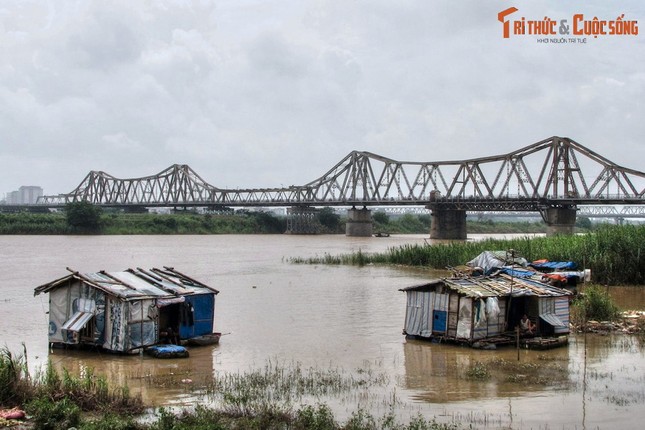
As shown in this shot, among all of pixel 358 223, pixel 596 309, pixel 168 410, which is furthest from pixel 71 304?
pixel 358 223

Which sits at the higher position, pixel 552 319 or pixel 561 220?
pixel 561 220

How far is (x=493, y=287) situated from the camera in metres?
20.0

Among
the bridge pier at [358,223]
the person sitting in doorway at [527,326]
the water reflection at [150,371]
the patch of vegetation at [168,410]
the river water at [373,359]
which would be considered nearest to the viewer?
the patch of vegetation at [168,410]

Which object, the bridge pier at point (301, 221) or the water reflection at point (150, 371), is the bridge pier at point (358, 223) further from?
the water reflection at point (150, 371)

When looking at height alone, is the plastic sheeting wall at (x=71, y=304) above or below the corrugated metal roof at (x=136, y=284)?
below

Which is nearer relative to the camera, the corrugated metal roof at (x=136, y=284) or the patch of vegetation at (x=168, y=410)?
the patch of vegetation at (x=168, y=410)

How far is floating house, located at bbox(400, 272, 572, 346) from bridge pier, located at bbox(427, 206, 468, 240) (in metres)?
87.4

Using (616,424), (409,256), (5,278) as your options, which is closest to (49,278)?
(5,278)

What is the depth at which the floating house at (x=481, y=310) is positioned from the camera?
62.3ft

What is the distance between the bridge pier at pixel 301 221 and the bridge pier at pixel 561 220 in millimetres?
50364

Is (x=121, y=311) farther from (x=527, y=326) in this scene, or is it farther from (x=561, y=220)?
(x=561, y=220)

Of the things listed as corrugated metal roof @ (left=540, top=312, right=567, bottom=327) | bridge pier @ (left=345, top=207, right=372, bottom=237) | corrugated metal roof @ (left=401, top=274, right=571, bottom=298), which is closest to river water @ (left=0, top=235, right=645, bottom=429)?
corrugated metal roof @ (left=540, top=312, right=567, bottom=327)

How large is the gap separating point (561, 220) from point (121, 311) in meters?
85.1

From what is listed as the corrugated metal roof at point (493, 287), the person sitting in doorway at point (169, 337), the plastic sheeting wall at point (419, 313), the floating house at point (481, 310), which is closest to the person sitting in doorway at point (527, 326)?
Answer: the floating house at point (481, 310)
